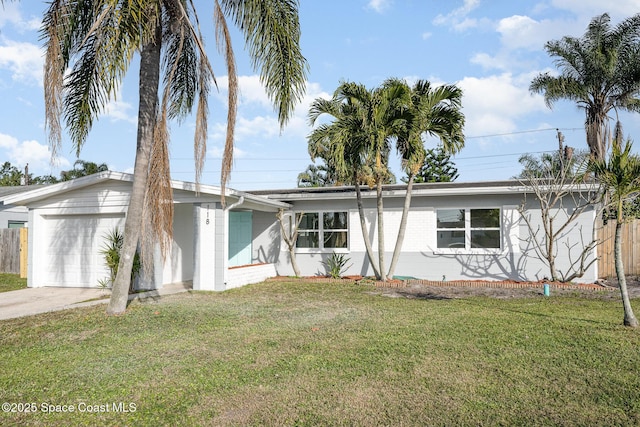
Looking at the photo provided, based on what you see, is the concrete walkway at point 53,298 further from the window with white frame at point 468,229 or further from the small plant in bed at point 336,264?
the window with white frame at point 468,229

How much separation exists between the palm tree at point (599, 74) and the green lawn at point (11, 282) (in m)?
21.5

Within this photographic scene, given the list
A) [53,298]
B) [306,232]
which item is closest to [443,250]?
[306,232]

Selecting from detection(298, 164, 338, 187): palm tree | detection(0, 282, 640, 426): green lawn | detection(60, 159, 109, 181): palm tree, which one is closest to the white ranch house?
detection(0, 282, 640, 426): green lawn

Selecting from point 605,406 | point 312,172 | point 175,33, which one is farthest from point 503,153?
point 605,406

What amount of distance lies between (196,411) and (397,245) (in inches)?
374

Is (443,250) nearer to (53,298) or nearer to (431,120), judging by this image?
(431,120)

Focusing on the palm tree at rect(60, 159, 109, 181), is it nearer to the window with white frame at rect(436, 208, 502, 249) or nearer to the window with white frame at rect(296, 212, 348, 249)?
the window with white frame at rect(296, 212, 348, 249)

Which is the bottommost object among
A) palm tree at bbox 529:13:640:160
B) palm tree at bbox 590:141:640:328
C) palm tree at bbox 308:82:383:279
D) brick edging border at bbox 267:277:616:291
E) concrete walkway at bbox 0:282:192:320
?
concrete walkway at bbox 0:282:192:320

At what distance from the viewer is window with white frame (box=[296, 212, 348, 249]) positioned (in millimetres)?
14328

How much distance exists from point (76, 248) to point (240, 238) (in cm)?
483

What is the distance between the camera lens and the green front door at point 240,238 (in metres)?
14.3

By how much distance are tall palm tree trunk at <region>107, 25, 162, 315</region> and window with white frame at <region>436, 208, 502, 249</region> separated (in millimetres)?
8676

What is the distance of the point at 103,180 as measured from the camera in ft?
39.0

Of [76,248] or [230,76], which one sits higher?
[230,76]
